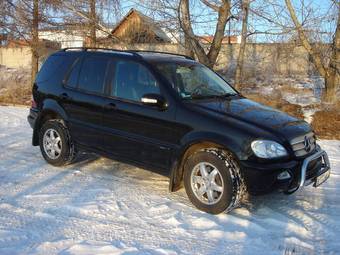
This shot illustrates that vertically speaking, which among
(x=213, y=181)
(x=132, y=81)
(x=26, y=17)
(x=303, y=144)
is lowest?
(x=213, y=181)

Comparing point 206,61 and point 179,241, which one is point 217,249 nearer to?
point 179,241

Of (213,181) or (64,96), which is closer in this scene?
(213,181)

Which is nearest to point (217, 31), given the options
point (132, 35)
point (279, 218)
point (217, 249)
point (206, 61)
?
point (206, 61)

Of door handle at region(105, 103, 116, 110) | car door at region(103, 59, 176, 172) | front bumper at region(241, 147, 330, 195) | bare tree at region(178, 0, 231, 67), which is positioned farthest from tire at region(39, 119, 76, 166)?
bare tree at region(178, 0, 231, 67)

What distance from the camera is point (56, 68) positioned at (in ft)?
22.3

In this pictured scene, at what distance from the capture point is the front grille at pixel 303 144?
4.86 meters

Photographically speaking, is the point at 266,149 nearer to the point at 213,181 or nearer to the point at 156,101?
the point at 213,181

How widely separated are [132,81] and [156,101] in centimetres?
63

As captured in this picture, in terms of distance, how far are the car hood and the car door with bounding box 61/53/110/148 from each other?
1.49 metres

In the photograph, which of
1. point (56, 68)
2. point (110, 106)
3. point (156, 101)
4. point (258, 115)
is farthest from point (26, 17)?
point (258, 115)

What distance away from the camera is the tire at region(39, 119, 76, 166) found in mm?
6512

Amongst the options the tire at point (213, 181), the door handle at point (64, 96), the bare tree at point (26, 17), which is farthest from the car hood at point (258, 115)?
the bare tree at point (26, 17)

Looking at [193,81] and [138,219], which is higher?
[193,81]

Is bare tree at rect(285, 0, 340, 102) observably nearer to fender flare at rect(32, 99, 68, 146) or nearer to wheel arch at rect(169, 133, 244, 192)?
fender flare at rect(32, 99, 68, 146)
